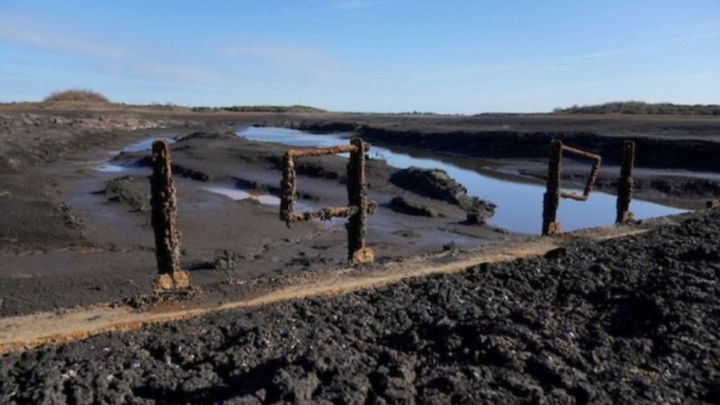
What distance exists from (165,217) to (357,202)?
2.08 m

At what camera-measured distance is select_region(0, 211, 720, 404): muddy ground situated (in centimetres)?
318

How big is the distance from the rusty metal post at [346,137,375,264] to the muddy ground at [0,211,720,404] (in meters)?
1.71

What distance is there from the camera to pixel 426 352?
368cm

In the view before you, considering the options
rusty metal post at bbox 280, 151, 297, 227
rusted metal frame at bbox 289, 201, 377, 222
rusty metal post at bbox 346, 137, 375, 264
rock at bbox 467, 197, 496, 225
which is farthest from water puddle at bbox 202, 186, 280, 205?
rusty metal post at bbox 280, 151, 297, 227

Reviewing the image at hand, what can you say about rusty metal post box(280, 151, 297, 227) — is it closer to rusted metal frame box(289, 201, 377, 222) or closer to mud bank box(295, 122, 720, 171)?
rusted metal frame box(289, 201, 377, 222)

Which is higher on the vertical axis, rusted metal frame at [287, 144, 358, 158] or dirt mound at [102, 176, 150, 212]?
rusted metal frame at [287, 144, 358, 158]

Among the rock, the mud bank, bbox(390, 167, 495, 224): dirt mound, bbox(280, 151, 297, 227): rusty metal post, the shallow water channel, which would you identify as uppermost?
bbox(280, 151, 297, 227): rusty metal post

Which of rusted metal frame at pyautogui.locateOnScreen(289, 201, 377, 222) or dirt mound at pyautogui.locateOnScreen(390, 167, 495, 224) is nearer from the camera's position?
rusted metal frame at pyautogui.locateOnScreen(289, 201, 377, 222)

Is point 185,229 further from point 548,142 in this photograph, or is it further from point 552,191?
point 548,142

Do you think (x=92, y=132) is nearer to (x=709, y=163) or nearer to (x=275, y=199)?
(x=275, y=199)

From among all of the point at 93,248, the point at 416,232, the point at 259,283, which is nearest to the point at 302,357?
the point at 259,283

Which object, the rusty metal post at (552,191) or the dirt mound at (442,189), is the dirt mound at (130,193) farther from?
the rusty metal post at (552,191)

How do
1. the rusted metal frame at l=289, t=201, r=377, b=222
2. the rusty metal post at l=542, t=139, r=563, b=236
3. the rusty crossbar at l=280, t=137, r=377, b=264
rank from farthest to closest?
the rusty metal post at l=542, t=139, r=563, b=236
the rusty crossbar at l=280, t=137, r=377, b=264
the rusted metal frame at l=289, t=201, r=377, b=222

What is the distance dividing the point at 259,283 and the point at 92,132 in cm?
3923
